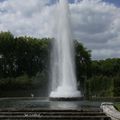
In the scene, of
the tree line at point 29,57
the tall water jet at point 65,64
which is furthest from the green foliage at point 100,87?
the tree line at point 29,57

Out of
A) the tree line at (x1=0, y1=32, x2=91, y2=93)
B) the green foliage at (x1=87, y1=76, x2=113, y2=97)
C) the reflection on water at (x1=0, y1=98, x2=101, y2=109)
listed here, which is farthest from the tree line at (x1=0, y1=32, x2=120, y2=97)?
the reflection on water at (x1=0, y1=98, x2=101, y2=109)

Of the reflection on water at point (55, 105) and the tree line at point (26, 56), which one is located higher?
the tree line at point (26, 56)

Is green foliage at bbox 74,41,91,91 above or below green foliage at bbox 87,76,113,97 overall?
above

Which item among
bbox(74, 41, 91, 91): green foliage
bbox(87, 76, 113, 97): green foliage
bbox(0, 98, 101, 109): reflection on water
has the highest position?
bbox(74, 41, 91, 91): green foliage

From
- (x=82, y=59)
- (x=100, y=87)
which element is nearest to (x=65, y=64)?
(x=100, y=87)

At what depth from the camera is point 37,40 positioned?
384 feet

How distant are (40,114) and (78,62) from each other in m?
77.4

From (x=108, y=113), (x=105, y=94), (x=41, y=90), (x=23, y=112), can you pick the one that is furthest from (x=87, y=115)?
(x=41, y=90)

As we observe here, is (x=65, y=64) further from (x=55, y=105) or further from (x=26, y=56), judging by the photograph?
(x=26, y=56)

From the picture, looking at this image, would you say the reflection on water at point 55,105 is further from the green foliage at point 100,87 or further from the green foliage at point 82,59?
the green foliage at point 82,59

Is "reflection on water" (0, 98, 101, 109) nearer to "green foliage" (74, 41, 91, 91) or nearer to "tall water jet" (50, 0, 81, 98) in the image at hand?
"tall water jet" (50, 0, 81, 98)

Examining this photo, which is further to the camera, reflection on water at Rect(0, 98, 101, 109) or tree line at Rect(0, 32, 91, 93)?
tree line at Rect(0, 32, 91, 93)

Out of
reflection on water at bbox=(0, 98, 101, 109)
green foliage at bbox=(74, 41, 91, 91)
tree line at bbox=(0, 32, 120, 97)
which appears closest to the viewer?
reflection on water at bbox=(0, 98, 101, 109)

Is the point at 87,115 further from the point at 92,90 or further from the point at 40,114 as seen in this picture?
the point at 92,90
